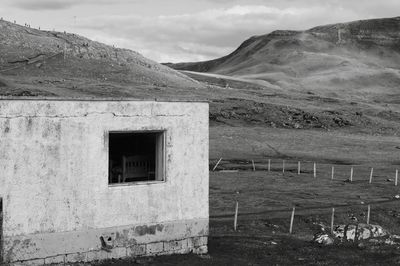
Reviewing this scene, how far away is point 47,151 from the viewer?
1980 centimetres

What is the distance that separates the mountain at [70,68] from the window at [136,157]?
1991 inches

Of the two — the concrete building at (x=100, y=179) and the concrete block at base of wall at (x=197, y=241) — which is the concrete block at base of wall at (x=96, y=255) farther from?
the concrete block at base of wall at (x=197, y=241)

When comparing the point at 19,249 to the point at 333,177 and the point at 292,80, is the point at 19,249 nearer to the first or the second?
the point at 333,177

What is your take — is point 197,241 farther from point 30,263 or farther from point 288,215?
point 288,215

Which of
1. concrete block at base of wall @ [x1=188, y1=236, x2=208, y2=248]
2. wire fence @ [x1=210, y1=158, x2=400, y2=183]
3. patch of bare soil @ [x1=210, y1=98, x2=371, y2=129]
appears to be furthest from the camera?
patch of bare soil @ [x1=210, y1=98, x2=371, y2=129]

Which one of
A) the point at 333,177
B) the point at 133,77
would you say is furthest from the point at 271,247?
the point at 133,77

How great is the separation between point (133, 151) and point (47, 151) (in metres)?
4.16

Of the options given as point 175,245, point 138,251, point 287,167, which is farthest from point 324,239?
point 287,167

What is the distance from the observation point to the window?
22406 millimetres

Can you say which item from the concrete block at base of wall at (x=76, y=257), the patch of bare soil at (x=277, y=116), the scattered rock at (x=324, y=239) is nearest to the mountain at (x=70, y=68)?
the patch of bare soil at (x=277, y=116)

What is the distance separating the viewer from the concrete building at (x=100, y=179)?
63.6ft

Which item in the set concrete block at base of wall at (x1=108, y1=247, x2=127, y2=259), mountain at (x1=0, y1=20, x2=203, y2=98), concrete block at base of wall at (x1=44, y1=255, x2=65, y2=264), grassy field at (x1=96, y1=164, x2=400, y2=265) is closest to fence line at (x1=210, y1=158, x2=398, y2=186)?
grassy field at (x1=96, y1=164, x2=400, y2=265)

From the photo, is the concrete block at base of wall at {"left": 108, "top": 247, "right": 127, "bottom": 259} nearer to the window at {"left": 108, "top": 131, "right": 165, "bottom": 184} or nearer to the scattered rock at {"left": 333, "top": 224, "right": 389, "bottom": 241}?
the window at {"left": 108, "top": 131, "right": 165, "bottom": 184}

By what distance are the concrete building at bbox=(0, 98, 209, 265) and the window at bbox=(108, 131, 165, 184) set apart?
32 millimetres
